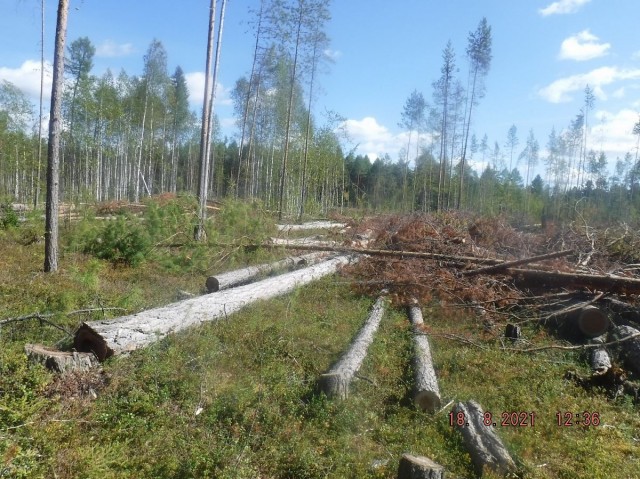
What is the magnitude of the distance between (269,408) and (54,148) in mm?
7644

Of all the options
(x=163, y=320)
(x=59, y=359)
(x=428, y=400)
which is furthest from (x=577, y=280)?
(x=59, y=359)

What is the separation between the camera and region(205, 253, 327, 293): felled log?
30.4 ft

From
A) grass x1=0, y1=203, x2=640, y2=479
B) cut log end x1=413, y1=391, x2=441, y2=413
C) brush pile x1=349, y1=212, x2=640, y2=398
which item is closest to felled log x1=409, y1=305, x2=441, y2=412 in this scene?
cut log end x1=413, y1=391, x2=441, y2=413

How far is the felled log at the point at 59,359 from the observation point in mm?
4938

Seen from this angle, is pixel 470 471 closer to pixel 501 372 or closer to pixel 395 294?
pixel 501 372

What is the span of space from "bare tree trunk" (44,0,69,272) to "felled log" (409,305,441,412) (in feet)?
24.3

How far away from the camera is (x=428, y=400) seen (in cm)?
518

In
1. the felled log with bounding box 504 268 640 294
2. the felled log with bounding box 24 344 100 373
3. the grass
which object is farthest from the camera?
the felled log with bounding box 504 268 640 294

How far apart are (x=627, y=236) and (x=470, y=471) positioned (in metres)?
8.55

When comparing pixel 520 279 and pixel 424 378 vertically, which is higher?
pixel 520 279

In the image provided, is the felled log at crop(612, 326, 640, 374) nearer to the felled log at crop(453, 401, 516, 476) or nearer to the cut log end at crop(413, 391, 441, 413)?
the felled log at crop(453, 401, 516, 476)

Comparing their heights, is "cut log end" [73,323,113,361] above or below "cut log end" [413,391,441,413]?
above

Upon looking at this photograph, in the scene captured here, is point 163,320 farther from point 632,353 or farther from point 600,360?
point 632,353

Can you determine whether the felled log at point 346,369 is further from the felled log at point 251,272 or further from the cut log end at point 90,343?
the felled log at point 251,272
